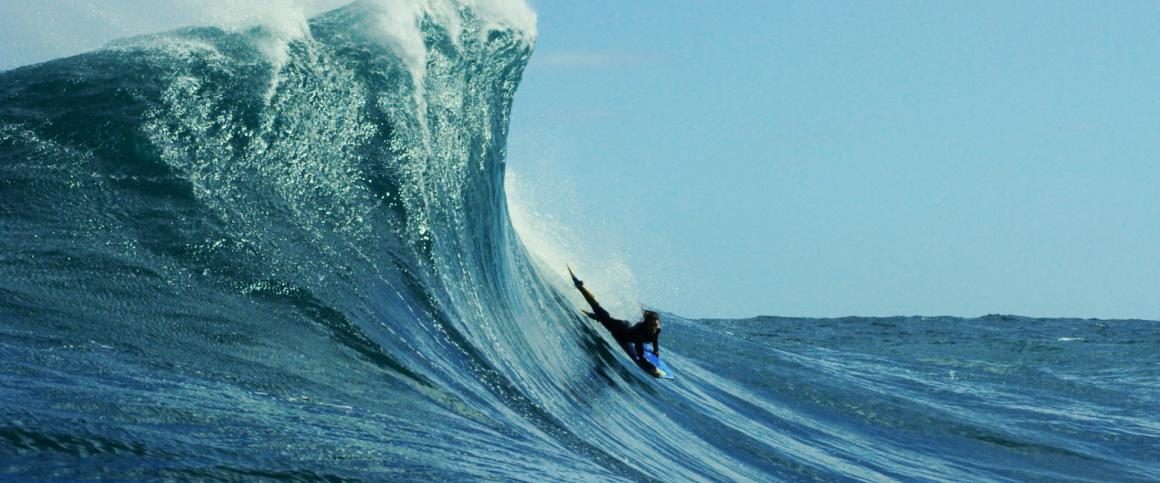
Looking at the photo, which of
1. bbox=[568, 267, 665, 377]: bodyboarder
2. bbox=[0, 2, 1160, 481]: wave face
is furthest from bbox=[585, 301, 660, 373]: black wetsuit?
bbox=[0, 2, 1160, 481]: wave face

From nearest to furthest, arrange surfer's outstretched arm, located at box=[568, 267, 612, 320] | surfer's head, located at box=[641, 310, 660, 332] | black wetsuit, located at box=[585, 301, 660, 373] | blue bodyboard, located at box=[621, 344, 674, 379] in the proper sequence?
surfer's head, located at box=[641, 310, 660, 332] < black wetsuit, located at box=[585, 301, 660, 373] < blue bodyboard, located at box=[621, 344, 674, 379] < surfer's outstretched arm, located at box=[568, 267, 612, 320]

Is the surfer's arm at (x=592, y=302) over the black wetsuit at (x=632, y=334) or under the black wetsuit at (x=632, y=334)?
over

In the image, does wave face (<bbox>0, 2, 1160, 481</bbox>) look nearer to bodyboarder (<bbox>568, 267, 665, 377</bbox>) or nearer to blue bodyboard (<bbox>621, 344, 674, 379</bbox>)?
bodyboarder (<bbox>568, 267, 665, 377</bbox>)

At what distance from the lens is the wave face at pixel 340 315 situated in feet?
16.0

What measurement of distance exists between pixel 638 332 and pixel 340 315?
577 centimetres

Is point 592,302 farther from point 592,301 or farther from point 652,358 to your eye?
point 652,358

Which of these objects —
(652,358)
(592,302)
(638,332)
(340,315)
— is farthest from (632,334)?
(340,315)

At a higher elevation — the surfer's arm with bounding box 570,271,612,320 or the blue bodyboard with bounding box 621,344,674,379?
the surfer's arm with bounding box 570,271,612,320

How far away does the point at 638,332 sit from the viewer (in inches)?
495

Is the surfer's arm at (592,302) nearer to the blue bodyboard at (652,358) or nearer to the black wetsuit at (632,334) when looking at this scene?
the black wetsuit at (632,334)

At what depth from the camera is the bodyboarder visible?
12.3 meters

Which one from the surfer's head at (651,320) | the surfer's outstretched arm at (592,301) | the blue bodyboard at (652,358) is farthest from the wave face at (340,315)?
the surfer's head at (651,320)

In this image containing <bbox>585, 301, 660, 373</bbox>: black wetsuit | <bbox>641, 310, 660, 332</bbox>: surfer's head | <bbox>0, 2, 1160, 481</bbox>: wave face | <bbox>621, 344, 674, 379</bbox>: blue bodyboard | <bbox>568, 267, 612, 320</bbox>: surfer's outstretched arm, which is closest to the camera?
<bbox>0, 2, 1160, 481</bbox>: wave face

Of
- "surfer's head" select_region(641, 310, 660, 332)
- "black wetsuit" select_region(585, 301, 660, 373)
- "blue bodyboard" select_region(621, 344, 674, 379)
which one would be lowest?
"blue bodyboard" select_region(621, 344, 674, 379)
